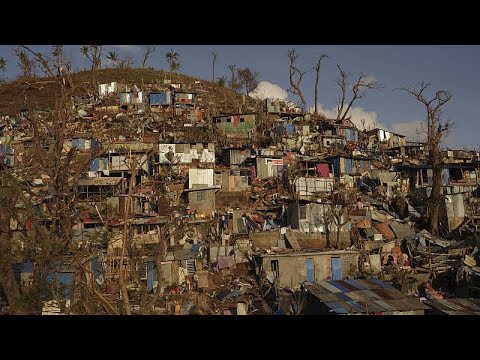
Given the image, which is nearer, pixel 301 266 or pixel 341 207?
pixel 301 266

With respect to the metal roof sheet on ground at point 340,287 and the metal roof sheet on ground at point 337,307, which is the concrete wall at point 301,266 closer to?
the metal roof sheet on ground at point 340,287

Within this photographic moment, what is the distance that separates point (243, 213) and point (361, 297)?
9.20 meters

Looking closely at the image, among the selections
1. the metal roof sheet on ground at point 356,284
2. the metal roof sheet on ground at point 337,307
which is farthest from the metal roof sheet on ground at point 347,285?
the metal roof sheet on ground at point 337,307

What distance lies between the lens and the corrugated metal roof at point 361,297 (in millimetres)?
12289

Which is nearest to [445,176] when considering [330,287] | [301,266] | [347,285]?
[301,266]

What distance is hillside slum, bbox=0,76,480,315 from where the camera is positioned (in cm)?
1416

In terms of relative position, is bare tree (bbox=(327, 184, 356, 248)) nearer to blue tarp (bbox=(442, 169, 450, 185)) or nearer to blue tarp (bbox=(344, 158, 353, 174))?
Result: blue tarp (bbox=(344, 158, 353, 174))

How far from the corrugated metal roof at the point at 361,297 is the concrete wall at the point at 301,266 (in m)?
2.43

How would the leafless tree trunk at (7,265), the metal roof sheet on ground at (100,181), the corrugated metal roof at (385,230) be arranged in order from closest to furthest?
1. the leafless tree trunk at (7,265)
2. the corrugated metal roof at (385,230)
3. the metal roof sheet on ground at (100,181)

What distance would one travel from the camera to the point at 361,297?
12.9 metres

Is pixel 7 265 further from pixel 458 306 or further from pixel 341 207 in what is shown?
pixel 341 207

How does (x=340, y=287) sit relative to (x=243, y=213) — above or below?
below
